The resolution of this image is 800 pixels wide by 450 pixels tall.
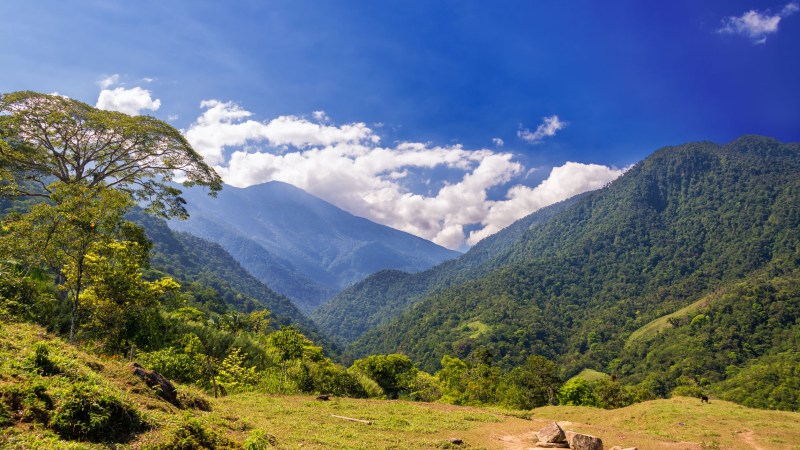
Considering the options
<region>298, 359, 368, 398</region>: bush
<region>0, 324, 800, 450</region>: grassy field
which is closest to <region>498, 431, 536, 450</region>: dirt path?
<region>0, 324, 800, 450</region>: grassy field

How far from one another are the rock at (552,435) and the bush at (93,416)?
15.9m

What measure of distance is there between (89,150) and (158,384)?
2011cm

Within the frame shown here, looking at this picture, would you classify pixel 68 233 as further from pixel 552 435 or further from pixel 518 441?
pixel 552 435

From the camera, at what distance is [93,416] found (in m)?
7.75

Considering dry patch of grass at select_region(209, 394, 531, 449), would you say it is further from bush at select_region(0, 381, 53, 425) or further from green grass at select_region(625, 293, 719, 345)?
green grass at select_region(625, 293, 719, 345)

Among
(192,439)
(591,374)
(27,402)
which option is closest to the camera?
Answer: (27,402)

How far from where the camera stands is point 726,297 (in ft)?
526

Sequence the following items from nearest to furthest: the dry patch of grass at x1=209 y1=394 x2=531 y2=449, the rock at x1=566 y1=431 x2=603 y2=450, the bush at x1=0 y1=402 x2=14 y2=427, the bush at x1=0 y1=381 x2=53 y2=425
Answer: the bush at x1=0 y1=402 x2=14 y2=427 < the bush at x1=0 y1=381 x2=53 y2=425 < the dry patch of grass at x1=209 y1=394 x2=531 y2=449 < the rock at x1=566 y1=431 x2=603 y2=450

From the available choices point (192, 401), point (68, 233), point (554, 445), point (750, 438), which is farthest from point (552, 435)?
point (68, 233)

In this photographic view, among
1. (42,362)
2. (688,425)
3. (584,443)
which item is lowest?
(688,425)

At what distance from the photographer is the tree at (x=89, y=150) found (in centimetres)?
2191

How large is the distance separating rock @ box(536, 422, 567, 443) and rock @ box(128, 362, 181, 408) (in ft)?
48.9

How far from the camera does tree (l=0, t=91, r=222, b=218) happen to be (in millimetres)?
21906

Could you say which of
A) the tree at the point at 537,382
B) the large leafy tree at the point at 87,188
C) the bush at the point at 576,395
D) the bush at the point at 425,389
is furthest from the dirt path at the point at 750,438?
the bush at the point at 576,395
